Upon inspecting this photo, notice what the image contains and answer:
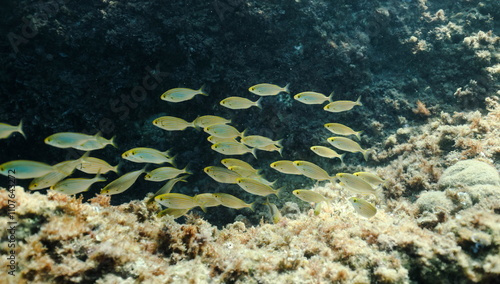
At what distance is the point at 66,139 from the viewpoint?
3455mm

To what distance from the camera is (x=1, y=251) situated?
250 cm

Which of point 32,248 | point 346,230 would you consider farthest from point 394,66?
point 32,248

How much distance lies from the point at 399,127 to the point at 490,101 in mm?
2075

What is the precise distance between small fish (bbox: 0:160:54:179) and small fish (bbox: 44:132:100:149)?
1.76 ft

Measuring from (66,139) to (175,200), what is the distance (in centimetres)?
167

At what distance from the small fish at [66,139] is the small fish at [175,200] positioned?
131 centimetres

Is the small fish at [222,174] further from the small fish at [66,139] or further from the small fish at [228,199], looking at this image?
the small fish at [66,139]

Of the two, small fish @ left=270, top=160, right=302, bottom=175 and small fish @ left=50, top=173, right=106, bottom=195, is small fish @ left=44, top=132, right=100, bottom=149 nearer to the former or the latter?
small fish @ left=50, top=173, right=106, bottom=195

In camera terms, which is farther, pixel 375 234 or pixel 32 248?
pixel 375 234

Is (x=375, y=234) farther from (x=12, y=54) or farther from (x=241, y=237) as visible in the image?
(x=12, y=54)

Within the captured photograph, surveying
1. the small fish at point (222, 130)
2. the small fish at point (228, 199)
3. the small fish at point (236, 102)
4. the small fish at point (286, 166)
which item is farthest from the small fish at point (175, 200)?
the small fish at point (236, 102)

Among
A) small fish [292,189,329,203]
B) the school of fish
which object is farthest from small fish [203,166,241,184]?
small fish [292,189,329,203]

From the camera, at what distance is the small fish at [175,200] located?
11.5 feet

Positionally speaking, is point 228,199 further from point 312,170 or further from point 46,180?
point 46,180
